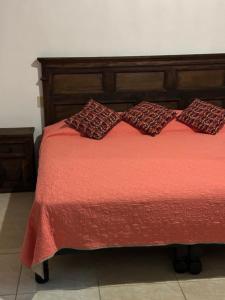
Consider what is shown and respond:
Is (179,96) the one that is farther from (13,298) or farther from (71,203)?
(13,298)

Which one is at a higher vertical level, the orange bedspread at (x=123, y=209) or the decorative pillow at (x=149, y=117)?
the decorative pillow at (x=149, y=117)

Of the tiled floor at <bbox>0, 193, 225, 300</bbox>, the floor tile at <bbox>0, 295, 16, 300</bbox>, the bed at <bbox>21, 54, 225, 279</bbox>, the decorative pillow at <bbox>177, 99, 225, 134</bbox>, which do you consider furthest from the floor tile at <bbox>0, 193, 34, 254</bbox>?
the decorative pillow at <bbox>177, 99, 225, 134</bbox>

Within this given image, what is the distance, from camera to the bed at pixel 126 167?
2264 millimetres

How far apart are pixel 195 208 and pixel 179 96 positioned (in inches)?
71.1

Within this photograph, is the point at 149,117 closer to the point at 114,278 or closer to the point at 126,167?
the point at 126,167

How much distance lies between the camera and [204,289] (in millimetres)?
2391

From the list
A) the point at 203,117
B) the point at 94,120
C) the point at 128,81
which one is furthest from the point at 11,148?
the point at 203,117

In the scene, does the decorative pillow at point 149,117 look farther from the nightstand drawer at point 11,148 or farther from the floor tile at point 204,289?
the floor tile at point 204,289

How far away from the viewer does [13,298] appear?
2316mm

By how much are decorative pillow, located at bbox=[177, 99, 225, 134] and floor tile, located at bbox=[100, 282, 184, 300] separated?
1.59 metres

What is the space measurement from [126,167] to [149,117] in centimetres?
Answer: 98

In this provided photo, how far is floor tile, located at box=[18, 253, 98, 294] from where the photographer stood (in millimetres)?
2413

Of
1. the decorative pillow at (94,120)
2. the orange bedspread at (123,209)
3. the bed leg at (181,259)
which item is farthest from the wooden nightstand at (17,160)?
the bed leg at (181,259)

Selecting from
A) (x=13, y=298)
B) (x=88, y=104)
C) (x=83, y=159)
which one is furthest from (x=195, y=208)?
(x=88, y=104)
